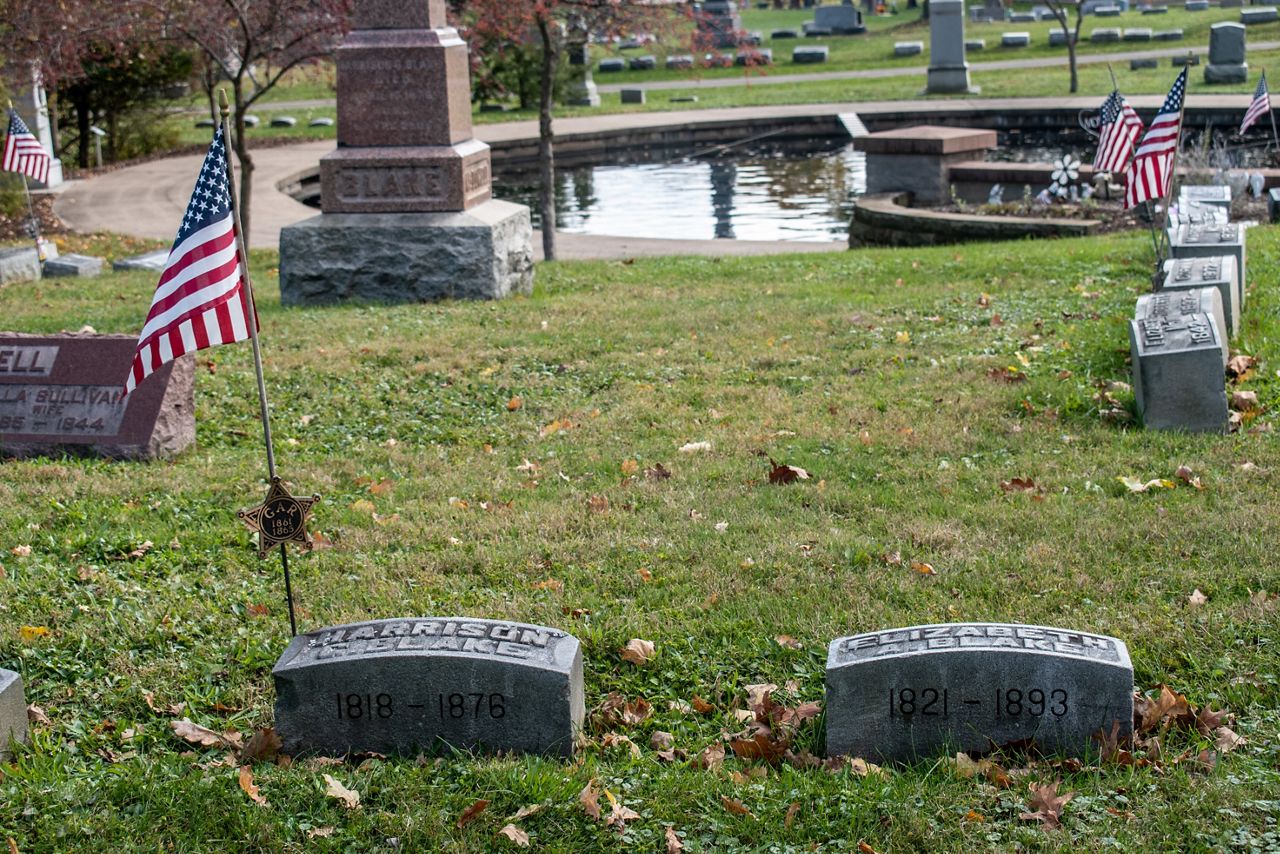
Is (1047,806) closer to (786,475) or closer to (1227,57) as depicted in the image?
(786,475)

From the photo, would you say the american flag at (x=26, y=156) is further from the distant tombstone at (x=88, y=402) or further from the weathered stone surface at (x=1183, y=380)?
the weathered stone surface at (x=1183, y=380)

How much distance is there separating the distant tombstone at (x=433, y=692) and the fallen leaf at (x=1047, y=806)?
53.4 inches

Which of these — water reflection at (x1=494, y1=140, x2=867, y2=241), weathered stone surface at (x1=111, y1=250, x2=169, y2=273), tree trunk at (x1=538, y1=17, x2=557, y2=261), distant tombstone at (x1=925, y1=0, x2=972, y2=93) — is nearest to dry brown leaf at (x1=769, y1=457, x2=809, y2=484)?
tree trunk at (x1=538, y1=17, x2=557, y2=261)

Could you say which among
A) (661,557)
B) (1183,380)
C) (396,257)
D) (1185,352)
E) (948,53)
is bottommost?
(661,557)

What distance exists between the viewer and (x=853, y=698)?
13.3 ft

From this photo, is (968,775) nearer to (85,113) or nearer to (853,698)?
(853,698)

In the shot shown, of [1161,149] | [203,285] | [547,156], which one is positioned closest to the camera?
[203,285]

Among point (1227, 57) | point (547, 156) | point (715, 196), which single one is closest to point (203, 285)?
point (547, 156)

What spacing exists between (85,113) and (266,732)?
26.6 m

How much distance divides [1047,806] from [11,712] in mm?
3108

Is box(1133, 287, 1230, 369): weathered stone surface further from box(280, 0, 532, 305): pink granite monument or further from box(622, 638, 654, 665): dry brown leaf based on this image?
box(280, 0, 532, 305): pink granite monument

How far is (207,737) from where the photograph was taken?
434 cm

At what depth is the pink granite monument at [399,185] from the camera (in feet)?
37.6

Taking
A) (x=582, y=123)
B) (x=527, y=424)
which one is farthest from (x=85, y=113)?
(x=527, y=424)
